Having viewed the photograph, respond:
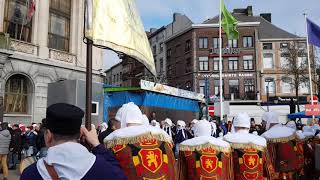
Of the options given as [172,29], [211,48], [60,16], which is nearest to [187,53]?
[211,48]

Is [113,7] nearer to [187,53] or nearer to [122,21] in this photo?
[122,21]

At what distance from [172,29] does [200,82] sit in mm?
13133

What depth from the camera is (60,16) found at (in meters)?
27.6

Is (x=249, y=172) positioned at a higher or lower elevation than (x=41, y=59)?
lower

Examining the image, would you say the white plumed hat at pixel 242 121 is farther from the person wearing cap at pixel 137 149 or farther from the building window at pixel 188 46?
the building window at pixel 188 46

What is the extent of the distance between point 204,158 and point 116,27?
2.34 meters

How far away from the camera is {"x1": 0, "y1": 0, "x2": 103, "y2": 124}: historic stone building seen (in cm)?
2336

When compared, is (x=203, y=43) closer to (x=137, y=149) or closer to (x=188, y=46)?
(x=188, y=46)

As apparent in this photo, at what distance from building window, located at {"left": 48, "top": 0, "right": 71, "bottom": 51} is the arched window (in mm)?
3411

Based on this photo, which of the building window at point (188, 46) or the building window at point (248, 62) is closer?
the building window at point (248, 62)

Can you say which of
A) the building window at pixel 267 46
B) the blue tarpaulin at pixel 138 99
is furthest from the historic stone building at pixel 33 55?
the building window at pixel 267 46

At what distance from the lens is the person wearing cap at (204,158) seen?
229 inches

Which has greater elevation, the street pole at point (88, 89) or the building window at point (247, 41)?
the building window at point (247, 41)

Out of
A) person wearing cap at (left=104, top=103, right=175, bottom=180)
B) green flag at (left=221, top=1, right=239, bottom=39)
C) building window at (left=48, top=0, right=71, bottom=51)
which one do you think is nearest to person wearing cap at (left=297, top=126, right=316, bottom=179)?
person wearing cap at (left=104, top=103, right=175, bottom=180)
